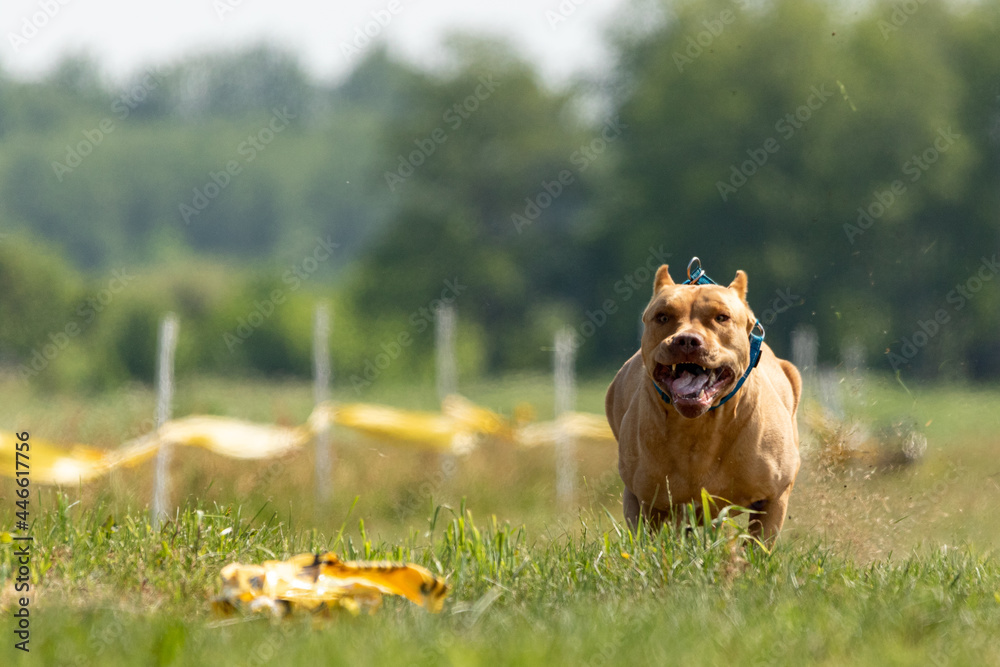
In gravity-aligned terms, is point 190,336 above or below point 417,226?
below

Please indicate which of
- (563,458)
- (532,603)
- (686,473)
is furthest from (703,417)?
(563,458)

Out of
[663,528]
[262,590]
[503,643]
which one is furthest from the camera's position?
[663,528]

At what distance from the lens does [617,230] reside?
43125 millimetres

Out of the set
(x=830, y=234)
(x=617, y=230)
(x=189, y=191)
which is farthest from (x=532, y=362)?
(x=189, y=191)

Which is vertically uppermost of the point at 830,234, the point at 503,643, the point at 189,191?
the point at 189,191

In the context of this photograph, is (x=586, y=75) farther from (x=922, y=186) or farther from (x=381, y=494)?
(x=381, y=494)

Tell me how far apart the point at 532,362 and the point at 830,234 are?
1093 centimetres

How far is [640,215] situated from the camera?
4166 cm

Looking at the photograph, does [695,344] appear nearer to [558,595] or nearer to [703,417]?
[703,417]

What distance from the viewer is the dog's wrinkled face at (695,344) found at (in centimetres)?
502

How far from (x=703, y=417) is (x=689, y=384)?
0.99ft

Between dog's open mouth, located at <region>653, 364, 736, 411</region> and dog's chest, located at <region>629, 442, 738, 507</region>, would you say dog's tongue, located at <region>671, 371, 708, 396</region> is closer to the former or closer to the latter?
dog's open mouth, located at <region>653, 364, 736, 411</region>

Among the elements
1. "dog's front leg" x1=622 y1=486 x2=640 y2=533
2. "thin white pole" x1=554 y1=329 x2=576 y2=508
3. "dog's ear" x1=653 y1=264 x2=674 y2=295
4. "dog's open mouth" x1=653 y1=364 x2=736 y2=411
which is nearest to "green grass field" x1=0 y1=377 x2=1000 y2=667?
"dog's front leg" x1=622 y1=486 x2=640 y2=533

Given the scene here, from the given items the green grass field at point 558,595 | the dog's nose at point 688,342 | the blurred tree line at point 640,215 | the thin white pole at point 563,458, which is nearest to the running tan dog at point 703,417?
the dog's nose at point 688,342
